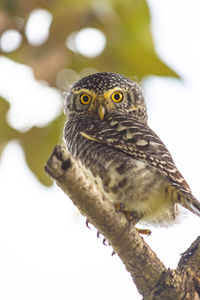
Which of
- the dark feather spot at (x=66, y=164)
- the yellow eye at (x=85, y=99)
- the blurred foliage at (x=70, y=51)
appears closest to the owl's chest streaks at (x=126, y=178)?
the blurred foliage at (x=70, y=51)

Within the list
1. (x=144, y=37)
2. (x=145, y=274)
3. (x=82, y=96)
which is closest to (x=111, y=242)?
(x=145, y=274)

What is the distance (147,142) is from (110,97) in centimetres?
88

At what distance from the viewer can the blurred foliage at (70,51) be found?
10.6 feet

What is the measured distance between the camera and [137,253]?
2.60m

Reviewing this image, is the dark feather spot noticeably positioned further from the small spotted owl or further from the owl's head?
the owl's head

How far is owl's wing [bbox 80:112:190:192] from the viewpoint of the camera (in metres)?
3.22

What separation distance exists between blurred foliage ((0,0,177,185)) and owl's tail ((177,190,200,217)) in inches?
28.9

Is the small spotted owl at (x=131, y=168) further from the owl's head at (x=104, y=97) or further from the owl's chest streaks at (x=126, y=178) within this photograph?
the owl's head at (x=104, y=97)

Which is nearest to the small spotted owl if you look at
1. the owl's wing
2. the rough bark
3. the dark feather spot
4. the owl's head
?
the owl's wing

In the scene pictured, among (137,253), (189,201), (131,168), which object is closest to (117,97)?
(131,168)

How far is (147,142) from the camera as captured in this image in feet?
11.2

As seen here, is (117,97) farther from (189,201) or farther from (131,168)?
(189,201)

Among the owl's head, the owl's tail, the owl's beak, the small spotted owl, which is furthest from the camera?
the owl's head

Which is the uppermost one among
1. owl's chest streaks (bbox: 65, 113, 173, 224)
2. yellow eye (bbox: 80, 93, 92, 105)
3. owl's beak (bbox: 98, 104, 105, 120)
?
yellow eye (bbox: 80, 93, 92, 105)
